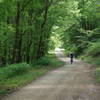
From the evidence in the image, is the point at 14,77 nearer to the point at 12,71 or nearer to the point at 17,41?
the point at 12,71

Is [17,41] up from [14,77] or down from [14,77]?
up

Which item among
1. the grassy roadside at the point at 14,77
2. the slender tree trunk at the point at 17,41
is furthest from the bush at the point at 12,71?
the slender tree trunk at the point at 17,41

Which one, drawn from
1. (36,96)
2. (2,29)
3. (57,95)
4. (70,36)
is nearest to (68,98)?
(57,95)

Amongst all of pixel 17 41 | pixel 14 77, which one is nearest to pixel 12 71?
pixel 14 77

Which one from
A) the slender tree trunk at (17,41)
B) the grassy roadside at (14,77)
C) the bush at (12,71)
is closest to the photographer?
the grassy roadside at (14,77)

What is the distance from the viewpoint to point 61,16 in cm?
2547

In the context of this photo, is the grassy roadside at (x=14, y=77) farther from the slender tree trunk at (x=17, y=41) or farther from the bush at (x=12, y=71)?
the slender tree trunk at (x=17, y=41)

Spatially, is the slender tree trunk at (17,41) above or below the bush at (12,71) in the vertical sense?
above

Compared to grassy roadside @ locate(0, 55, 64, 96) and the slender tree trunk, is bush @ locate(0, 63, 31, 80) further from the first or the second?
the slender tree trunk

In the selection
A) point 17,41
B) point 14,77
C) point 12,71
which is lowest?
point 14,77

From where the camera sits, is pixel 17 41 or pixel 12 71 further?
pixel 17 41

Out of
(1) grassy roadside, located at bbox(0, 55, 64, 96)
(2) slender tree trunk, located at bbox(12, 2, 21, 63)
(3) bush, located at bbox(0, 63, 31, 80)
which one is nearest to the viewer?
(1) grassy roadside, located at bbox(0, 55, 64, 96)

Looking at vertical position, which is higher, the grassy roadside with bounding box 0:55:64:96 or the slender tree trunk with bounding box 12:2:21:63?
the slender tree trunk with bounding box 12:2:21:63

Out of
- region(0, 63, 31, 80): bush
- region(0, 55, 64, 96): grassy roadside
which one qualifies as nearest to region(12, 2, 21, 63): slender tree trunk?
region(0, 63, 31, 80): bush
